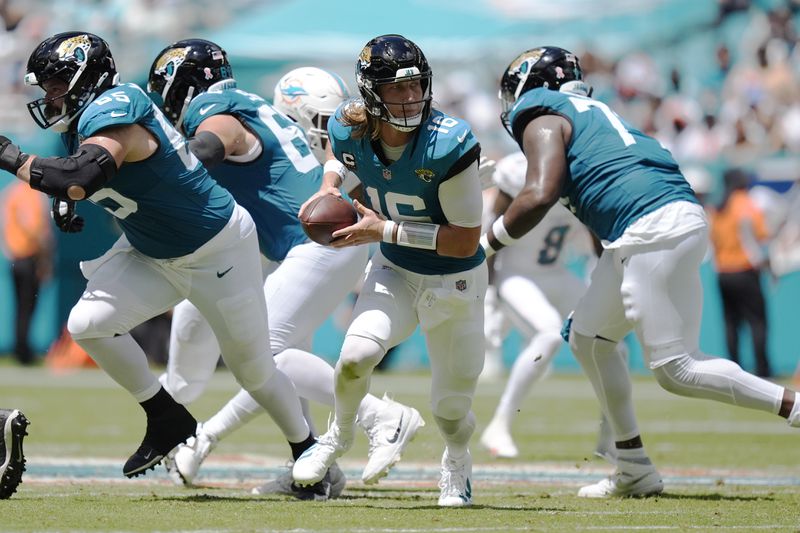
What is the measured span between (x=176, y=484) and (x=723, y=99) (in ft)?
45.1

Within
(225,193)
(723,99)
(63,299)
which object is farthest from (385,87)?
(723,99)

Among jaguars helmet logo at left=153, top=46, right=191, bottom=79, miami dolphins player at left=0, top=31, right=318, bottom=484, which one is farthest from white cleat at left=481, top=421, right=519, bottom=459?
jaguars helmet logo at left=153, top=46, right=191, bottom=79

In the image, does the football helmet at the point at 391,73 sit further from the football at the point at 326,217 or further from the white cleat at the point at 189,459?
the white cleat at the point at 189,459

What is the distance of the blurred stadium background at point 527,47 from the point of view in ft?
49.4

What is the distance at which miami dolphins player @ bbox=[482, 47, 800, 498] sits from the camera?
522cm

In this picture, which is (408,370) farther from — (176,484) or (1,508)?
(1,508)

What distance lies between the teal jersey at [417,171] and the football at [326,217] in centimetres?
14

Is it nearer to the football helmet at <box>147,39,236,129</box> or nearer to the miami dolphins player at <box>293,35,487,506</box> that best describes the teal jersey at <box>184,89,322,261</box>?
the football helmet at <box>147,39,236,129</box>

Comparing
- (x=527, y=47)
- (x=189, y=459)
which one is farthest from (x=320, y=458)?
(x=527, y=47)

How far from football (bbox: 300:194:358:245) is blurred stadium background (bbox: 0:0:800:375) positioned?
10.4 metres

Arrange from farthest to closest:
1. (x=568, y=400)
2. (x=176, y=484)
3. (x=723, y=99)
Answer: (x=723, y=99), (x=568, y=400), (x=176, y=484)

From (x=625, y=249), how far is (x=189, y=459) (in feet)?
7.24

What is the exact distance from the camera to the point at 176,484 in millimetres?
5984

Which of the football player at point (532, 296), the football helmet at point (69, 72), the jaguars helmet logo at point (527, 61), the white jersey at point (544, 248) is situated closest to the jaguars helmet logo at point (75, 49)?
the football helmet at point (69, 72)
